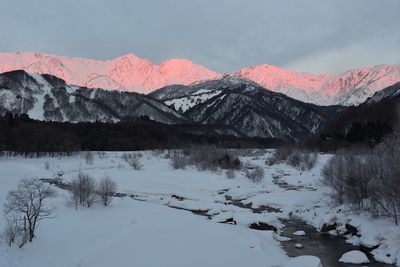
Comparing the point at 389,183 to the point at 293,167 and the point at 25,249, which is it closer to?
the point at 25,249

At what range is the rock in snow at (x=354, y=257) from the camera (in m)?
21.7

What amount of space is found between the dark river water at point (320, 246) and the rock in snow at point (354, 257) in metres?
0.32

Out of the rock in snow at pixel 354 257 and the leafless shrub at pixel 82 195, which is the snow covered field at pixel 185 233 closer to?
the leafless shrub at pixel 82 195

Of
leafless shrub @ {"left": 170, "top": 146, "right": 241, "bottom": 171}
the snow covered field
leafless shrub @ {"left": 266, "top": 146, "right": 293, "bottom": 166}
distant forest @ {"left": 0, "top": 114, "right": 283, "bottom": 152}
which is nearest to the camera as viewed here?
the snow covered field

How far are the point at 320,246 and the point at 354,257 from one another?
3428mm

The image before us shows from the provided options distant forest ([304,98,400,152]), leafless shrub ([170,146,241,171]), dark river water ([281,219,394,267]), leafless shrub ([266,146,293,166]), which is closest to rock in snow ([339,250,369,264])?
dark river water ([281,219,394,267])

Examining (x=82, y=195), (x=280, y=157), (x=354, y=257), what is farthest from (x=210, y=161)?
(x=354, y=257)

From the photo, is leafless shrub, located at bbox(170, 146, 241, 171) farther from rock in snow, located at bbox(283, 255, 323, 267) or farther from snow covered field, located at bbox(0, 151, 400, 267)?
rock in snow, located at bbox(283, 255, 323, 267)

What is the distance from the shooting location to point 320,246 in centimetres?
2530

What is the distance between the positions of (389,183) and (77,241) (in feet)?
61.7

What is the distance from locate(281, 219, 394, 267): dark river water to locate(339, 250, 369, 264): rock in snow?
1.03 ft

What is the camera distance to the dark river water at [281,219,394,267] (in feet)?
72.6

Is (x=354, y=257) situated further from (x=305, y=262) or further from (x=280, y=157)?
(x=280, y=157)

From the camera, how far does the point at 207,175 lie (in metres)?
65.4
